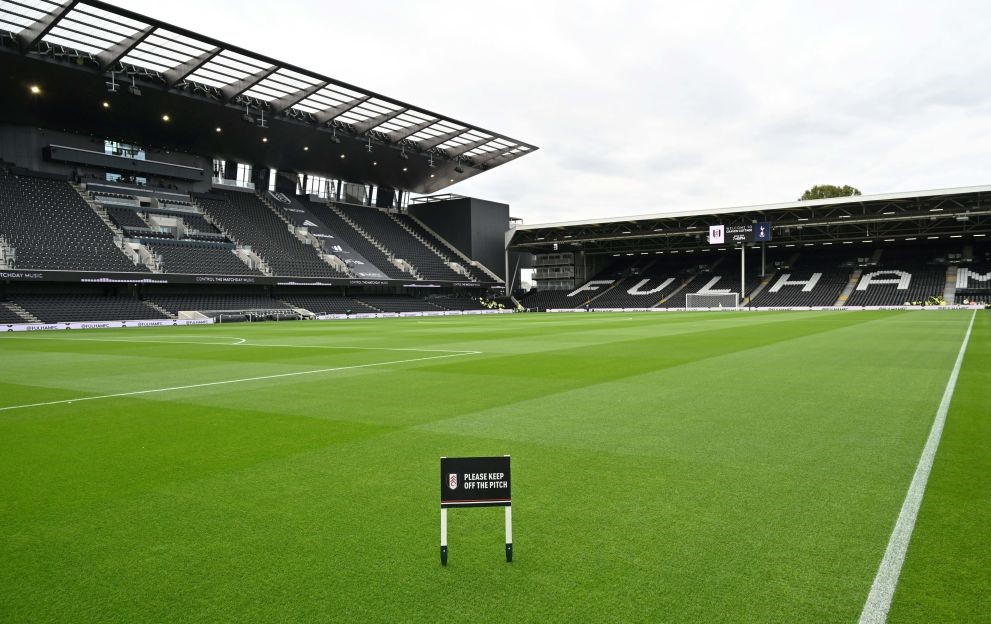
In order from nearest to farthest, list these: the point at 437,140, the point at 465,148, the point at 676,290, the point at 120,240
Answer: the point at 120,240 → the point at 437,140 → the point at 465,148 → the point at 676,290

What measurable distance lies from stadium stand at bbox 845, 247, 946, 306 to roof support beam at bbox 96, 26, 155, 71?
63.5 metres

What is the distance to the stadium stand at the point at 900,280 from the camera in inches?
2452

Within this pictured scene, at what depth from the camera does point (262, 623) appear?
10.9 ft

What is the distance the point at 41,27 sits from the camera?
36.5m

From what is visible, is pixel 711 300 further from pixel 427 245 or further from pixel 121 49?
pixel 121 49

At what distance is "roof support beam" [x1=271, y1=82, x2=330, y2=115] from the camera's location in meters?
48.0

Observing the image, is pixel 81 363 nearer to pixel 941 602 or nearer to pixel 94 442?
pixel 94 442

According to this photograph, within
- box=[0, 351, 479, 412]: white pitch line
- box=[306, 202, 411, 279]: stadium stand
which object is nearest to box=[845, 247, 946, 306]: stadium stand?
box=[306, 202, 411, 279]: stadium stand

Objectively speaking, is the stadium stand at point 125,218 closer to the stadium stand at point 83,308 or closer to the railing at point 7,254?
the stadium stand at point 83,308

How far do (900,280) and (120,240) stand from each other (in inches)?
2893

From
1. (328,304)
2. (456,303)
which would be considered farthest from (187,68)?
(456,303)

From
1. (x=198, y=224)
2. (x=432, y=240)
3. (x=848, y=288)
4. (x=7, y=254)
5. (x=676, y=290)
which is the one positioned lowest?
(x=676, y=290)

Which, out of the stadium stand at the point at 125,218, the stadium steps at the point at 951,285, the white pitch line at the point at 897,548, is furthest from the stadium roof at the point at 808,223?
the white pitch line at the point at 897,548

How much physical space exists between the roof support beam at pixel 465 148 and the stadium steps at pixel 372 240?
1316 cm
